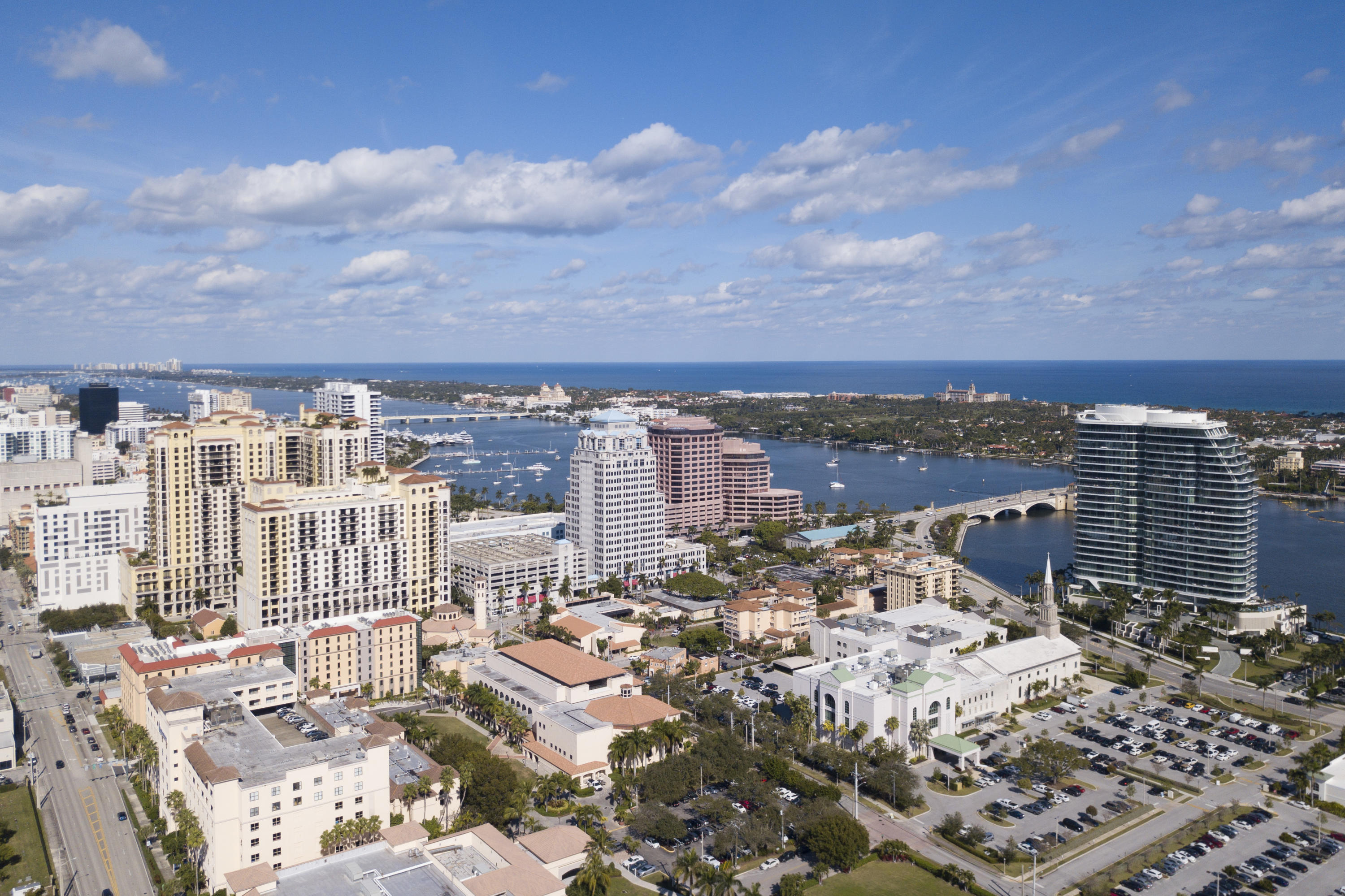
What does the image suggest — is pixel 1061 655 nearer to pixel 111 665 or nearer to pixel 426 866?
pixel 426 866

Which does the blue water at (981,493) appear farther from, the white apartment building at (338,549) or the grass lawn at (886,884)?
the white apartment building at (338,549)

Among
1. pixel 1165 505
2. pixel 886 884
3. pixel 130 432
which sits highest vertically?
pixel 130 432

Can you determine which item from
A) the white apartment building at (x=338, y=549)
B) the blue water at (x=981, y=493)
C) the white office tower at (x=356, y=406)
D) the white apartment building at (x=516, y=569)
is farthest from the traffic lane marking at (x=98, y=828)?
the white office tower at (x=356, y=406)

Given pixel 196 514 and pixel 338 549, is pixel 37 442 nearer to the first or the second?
pixel 196 514

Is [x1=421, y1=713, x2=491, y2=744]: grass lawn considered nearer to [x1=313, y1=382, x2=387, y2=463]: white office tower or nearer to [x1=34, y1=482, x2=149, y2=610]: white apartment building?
[x1=34, y1=482, x2=149, y2=610]: white apartment building

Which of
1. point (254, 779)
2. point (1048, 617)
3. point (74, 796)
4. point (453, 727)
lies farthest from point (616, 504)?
point (254, 779)

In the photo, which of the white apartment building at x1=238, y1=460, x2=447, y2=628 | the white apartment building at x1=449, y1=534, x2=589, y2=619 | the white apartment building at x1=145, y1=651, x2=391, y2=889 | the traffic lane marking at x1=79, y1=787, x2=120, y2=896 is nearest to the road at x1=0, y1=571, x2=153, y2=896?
the traffic lane marking at x1=79, y1=787, x2=120, y2=896

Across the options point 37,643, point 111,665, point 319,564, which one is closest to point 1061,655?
point 319,564
